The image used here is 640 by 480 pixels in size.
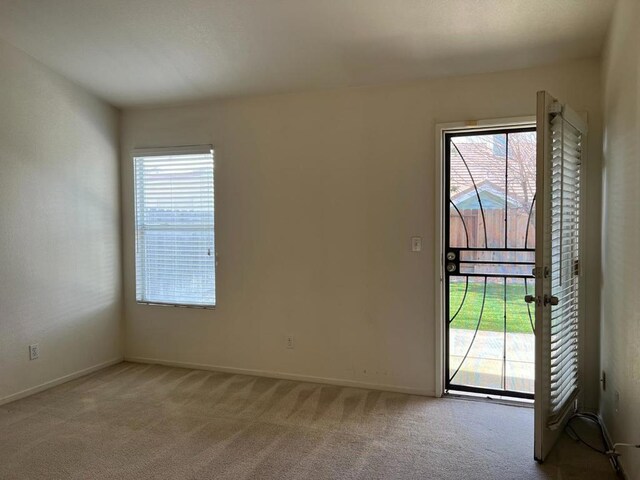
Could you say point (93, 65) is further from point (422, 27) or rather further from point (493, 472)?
point (493, 472)

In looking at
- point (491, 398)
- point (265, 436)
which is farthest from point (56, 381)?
point (491, 398)

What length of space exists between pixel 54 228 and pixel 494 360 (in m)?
3.71

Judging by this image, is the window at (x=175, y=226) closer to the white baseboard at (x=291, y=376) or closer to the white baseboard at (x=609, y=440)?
the white baseboard at (x=291, y=376)

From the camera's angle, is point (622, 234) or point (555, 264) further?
point (555, 264)

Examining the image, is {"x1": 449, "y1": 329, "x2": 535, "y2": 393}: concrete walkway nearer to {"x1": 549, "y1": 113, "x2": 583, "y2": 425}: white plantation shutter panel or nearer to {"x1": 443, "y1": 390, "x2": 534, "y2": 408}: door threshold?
{"x1": 443, "y1": 390, "x2": 534, "y2": 408}: door threshold

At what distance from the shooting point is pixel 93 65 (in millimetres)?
3643

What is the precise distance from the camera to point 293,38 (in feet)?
10.1

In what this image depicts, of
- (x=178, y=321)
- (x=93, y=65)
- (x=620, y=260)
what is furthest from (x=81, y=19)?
(x=620, y=260)

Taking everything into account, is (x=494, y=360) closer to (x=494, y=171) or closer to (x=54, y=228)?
(x=494, y=171)

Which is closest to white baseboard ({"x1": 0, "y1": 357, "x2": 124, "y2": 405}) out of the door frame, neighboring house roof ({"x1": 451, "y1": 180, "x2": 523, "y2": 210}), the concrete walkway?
the door frame

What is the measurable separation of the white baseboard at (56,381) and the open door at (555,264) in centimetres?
362

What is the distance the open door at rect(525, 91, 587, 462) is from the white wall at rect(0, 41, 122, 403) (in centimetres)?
360

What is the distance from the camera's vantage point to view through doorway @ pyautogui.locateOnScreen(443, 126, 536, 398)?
338 centimetres

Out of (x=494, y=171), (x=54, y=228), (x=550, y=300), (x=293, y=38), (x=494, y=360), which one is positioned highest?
(x=293, y=38)
